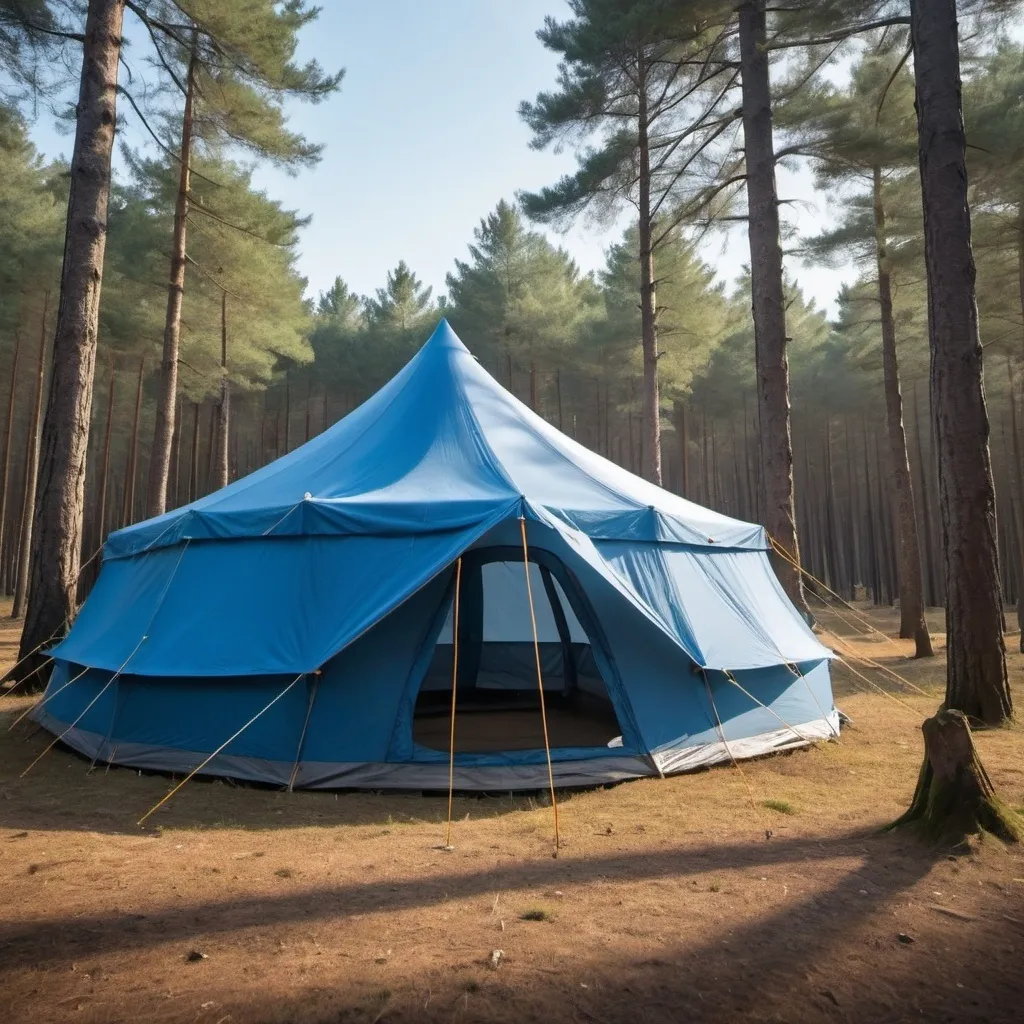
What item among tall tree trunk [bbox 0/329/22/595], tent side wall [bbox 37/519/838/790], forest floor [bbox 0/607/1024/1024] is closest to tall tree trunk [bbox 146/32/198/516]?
tent side wall [bbox 37/519/838/790]

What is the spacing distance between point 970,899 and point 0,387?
22373 mm

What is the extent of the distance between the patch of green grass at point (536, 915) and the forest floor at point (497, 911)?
0.01 m

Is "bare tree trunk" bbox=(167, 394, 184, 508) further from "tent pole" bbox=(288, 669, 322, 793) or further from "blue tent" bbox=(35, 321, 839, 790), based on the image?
"tent pole" bbox=(288, 669, 322, 793)

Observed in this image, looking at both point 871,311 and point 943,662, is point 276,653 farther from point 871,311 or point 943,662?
point 871,311

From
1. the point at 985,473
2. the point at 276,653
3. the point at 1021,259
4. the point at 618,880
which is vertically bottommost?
the point at 618,880

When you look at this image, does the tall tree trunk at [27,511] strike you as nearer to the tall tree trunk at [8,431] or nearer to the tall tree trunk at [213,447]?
the tall tree trunk at [8,431]

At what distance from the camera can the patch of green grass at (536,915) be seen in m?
2.53

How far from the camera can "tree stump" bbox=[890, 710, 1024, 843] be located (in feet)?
10.3

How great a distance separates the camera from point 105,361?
63.3ft

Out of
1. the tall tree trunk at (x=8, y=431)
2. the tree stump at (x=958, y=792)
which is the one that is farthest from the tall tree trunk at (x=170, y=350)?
the tree stump at (x=958, y=792)

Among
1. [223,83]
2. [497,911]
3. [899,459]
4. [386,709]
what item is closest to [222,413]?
[223,83]

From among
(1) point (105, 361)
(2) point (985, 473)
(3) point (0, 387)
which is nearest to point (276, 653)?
(2) point (985, 473)

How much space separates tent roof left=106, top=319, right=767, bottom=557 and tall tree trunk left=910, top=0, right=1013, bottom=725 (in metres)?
1.58

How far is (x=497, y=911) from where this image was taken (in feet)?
8.56
